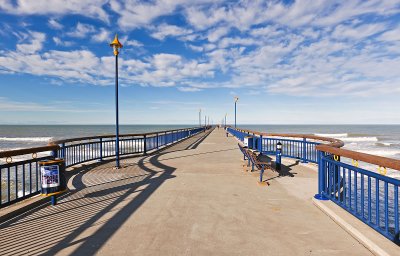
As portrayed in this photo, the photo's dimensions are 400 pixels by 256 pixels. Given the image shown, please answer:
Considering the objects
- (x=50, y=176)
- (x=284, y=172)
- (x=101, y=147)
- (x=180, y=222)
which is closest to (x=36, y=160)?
(x=50, y=176)

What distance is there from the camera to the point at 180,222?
14.4ft

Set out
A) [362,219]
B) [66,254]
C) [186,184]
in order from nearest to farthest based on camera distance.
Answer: [66,254]
[362,219]
[186,184]

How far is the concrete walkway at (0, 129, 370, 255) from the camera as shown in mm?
3533

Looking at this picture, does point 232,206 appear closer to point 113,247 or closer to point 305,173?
point 113,247

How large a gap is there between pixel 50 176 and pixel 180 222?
9.89ft

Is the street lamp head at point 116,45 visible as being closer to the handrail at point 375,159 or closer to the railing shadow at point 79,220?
the railing shadow at point 79,220

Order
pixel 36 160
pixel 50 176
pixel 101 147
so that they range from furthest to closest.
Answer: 1. pixel 101 147
2. pixel 36 160
3. pixel 50 176

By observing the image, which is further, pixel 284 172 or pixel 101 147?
pixel 101 147

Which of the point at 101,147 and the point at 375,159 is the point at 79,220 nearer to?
the point at 375,159

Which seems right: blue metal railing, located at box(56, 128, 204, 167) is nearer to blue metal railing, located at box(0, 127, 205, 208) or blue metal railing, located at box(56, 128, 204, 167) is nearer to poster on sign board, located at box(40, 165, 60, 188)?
blue metal railing, located at box(0, 127, 205, 208)

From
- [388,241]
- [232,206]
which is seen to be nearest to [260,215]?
[232,206]

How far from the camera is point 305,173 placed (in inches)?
333

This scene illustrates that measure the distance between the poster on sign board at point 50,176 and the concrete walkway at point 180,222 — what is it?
490 millimetres

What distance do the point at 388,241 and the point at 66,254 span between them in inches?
175
